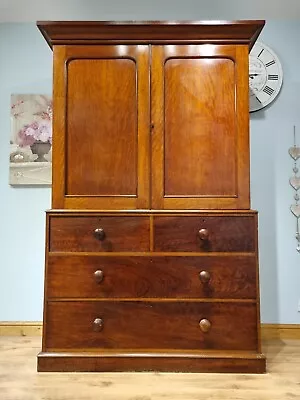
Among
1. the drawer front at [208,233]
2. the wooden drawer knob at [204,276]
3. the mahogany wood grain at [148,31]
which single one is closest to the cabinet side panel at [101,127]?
the mahogany wood grain at [148,31]

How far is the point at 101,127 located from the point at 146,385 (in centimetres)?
122

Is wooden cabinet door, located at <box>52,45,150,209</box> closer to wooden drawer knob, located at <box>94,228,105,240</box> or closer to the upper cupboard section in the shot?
the upper cupboard section

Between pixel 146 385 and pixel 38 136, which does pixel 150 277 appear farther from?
pixel 38 136

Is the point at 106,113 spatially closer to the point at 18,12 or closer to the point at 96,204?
the point at 96,204

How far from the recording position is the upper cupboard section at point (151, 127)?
6.47 feet

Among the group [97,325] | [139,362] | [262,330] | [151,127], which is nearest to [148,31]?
[151,127]

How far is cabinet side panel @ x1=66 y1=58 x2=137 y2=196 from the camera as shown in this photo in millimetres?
1983

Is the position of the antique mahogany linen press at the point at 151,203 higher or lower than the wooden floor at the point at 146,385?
higher

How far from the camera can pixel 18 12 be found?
251cm

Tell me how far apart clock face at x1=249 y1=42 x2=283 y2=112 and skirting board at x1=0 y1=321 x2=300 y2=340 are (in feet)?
4.49

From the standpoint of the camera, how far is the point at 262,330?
2.46 meters

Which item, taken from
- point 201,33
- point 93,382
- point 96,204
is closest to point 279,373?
point 93,382

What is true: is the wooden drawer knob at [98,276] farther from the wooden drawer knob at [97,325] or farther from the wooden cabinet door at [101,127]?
the wooden cabinet door at [101,127]

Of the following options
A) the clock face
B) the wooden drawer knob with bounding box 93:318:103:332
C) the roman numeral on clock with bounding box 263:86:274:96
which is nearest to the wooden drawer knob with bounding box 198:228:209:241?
the wooden drawer knob with bounding box 93:318:103:332
